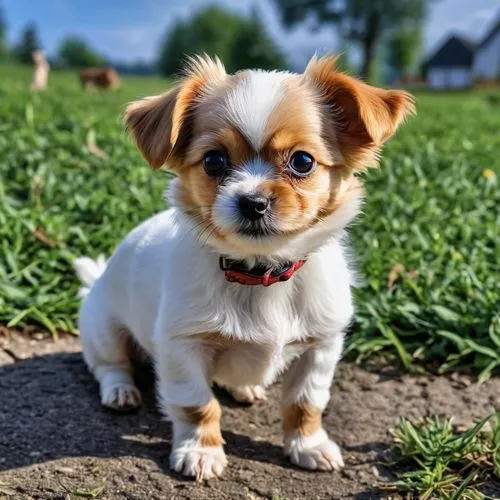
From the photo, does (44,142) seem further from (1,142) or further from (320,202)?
(320,202)

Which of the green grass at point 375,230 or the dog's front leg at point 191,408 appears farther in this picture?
the green grass at point 375,230

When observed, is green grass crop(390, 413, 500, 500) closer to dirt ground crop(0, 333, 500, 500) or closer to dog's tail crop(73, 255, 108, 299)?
dirt ground crop(0, 333, 500, 500)

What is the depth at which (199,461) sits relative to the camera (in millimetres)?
2861

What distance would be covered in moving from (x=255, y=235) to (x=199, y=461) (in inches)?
38.3

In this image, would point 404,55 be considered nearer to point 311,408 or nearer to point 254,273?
point 311,408

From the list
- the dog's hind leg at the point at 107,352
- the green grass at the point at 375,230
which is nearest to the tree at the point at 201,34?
the green grass at the point at 375,230

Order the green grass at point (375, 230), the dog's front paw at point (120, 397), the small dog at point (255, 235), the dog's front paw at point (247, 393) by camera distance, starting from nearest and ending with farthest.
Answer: the small dog at point (255, 235)
the dog's front paw at point (120, 397)
the dog's front paw at point (247, 393)
the green grass at point (375, 230)

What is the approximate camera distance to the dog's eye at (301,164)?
8.65ft

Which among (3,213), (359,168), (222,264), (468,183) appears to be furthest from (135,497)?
(468,183)

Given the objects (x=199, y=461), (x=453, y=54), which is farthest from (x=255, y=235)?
(x=453, y=54)

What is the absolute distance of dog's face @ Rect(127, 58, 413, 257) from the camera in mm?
2555

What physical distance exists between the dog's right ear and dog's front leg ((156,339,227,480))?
2.49ft

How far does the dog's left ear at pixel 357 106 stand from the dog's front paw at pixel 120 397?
4.99ft

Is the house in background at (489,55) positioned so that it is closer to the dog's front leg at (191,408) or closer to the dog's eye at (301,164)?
the dog's eye at (301,164)
